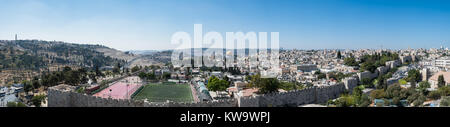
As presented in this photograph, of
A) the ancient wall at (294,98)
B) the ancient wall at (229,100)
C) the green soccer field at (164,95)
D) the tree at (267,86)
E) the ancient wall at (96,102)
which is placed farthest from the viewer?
the green soccer field at (164,95)

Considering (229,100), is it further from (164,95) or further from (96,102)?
(164,95)

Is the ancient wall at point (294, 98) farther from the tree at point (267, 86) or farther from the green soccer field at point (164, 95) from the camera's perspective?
A: the green soccer field at point (164, 95)

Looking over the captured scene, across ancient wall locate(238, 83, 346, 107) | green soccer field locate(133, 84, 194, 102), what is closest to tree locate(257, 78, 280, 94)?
ancient wall locate(238, 83, 346, 107)

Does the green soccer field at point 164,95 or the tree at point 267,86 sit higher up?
the tree at point 267,86

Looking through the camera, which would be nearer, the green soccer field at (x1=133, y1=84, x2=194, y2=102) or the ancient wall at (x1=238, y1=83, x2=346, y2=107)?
the ancient wall at (x1=238, y1=83, x2=346, y2=107)

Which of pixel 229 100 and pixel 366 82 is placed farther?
pixel 366 82

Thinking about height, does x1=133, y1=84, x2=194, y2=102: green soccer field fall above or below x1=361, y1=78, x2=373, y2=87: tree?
below

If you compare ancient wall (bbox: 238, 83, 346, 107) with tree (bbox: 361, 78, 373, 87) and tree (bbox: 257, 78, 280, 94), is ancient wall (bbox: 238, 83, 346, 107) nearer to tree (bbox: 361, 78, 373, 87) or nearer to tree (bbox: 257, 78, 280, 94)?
tree (bbox: 257, 78, 280, 94)

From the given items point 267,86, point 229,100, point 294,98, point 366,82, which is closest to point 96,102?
point 229,100

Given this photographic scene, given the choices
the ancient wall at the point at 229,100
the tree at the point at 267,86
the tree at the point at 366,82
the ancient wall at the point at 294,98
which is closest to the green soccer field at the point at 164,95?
the tree at the point at 267,86
